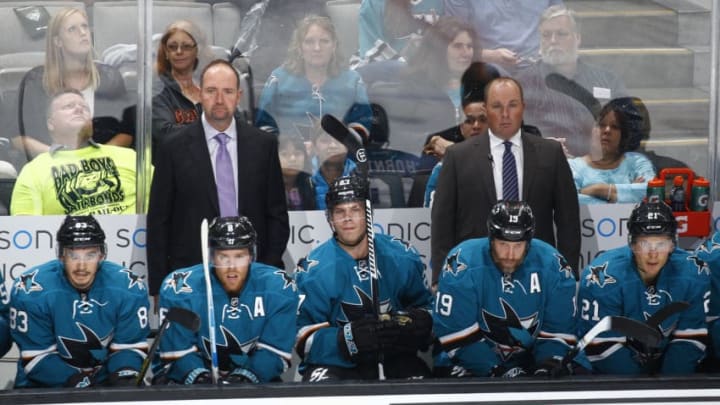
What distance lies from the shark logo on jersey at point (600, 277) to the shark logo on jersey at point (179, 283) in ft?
5.72

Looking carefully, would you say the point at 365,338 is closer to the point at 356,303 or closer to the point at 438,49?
the point at 356,303

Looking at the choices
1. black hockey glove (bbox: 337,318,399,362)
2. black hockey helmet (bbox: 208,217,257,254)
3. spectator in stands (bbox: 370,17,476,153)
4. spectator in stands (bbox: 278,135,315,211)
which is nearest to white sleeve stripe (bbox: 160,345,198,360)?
black hockey helmet (bbox: 208,217,257,254)

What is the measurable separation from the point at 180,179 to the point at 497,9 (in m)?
1.84

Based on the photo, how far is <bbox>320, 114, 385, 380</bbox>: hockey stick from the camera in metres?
6.34

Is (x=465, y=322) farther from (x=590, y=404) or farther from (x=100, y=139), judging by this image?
(x=100, y=139)

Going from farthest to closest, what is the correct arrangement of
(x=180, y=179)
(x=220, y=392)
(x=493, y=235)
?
(x=180, y=179)
(x=493, y=235)
(x=220, y=392)

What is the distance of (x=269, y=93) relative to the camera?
24.0 ft

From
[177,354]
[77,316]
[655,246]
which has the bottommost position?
[177,354]

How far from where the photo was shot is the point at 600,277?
21.2 ft

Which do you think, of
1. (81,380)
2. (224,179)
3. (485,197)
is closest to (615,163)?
(485,197)

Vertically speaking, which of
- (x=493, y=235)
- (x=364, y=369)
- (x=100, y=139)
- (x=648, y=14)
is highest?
(x=648, y=14)

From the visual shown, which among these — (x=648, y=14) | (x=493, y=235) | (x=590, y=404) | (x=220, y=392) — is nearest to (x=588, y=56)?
(x=648, y=14)

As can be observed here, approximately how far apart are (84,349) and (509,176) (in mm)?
2091

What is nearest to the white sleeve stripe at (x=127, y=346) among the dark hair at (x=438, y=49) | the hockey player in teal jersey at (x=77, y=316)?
the hockey player in teal jersey at (x=77, y=316)
